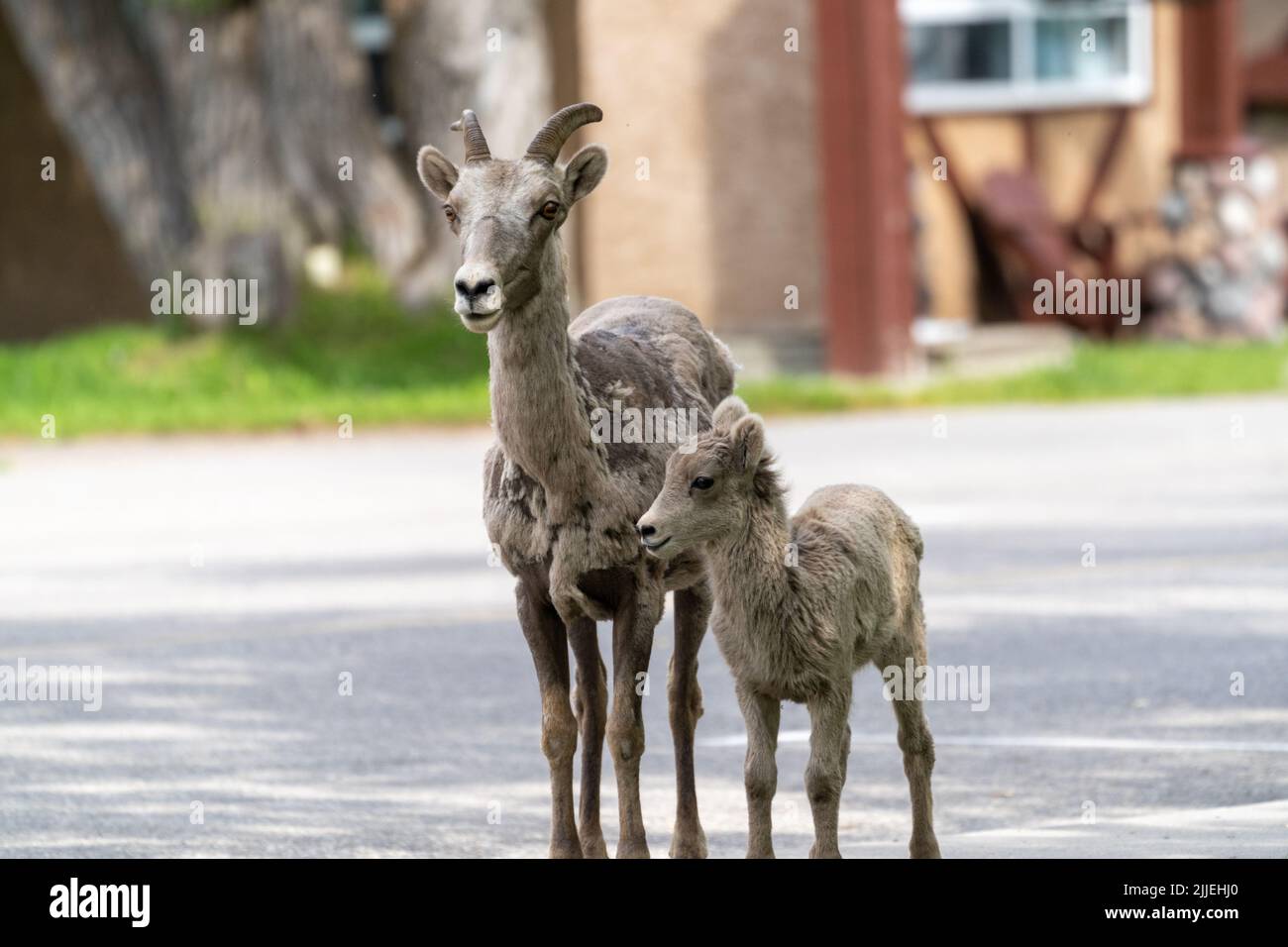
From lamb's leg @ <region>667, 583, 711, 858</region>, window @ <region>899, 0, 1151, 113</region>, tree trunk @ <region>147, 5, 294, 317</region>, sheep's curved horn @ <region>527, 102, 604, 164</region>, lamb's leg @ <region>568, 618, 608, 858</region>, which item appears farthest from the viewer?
window @ <region>899, 0, 1151, 113</region>

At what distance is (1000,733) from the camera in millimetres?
9906

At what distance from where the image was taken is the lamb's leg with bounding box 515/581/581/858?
6.79 metres

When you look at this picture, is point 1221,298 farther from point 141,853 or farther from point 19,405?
point 141,853

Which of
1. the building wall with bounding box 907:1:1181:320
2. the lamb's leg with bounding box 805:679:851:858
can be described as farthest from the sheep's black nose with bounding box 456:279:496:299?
the building wall with bounding box 907:1:1181:320

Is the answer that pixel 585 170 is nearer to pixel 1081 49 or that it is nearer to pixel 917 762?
pixel 917 762

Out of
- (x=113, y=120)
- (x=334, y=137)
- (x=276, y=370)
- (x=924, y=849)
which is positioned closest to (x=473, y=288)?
(x=924, y=849)

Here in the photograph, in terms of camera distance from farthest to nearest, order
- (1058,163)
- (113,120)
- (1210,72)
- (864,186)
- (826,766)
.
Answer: (1210,72)
(1058,163)
(113,120)
(864,186)
(826,766)

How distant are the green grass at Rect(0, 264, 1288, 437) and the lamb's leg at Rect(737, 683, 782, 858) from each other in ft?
55.2

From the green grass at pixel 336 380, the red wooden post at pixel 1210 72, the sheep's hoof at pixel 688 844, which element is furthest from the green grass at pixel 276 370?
the sheep's hoof at pixel 688 844

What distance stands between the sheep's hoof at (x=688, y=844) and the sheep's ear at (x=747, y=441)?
1.25 metres

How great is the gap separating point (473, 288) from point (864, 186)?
19.5m

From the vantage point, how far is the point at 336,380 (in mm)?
24828

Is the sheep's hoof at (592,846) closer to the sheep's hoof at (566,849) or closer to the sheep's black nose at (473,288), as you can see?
A: the sheep's hoof at (566,849)

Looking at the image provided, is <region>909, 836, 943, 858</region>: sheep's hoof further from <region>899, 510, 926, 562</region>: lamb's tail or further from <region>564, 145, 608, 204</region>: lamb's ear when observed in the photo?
<region>564, 145, 608, 204</region>: lamb's ear
